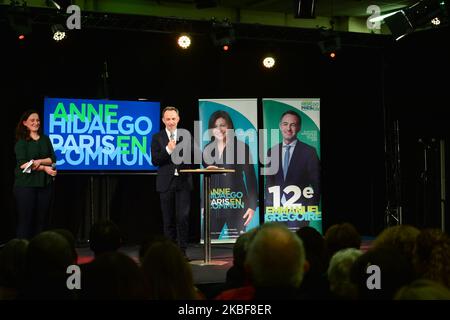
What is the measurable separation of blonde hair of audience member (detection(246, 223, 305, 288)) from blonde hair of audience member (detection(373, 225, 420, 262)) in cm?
88

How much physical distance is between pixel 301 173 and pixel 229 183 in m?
1.05

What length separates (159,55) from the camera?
898cm

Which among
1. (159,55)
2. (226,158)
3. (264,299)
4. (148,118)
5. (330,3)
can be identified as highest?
(330,3)

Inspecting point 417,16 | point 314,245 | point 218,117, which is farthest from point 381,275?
point 218,117

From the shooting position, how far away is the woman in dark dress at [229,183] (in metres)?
8.46

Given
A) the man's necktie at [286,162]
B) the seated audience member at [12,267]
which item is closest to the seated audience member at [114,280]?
the seated audience member at [12,267]

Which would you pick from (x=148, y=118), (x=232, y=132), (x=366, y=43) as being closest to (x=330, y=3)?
(x=366, y=43)

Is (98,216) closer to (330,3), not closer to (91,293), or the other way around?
(330,3)

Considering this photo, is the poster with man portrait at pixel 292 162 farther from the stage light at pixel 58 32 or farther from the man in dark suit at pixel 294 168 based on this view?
the stage light at pixel 58 32

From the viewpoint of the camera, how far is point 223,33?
8234mm

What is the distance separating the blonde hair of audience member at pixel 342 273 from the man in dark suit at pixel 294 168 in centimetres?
578

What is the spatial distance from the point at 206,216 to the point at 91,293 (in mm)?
4167

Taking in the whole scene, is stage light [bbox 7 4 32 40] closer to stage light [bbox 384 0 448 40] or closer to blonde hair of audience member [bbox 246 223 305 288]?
stage light [bbox 384 0 448 40]

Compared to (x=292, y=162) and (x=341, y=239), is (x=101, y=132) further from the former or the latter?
(x=341, y=239)
